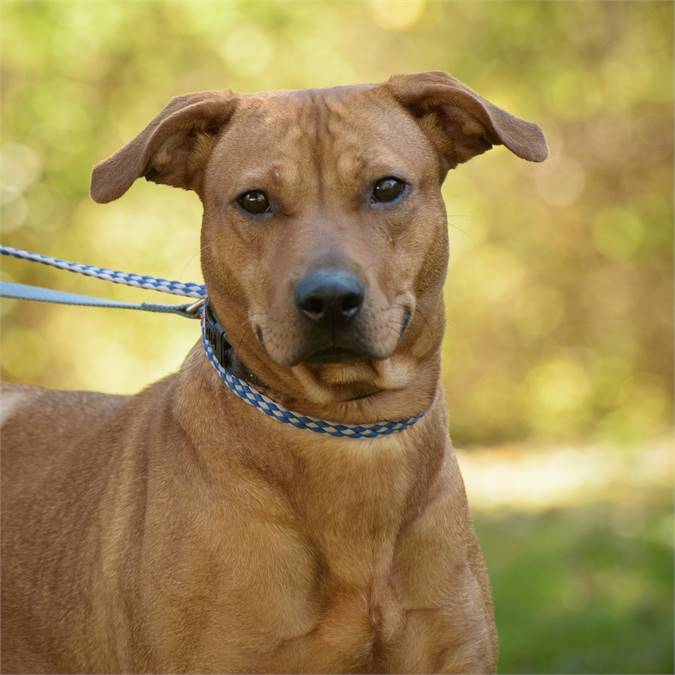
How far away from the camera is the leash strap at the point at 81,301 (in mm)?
4250

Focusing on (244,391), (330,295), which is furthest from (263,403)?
(330,295)

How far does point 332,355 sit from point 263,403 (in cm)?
33

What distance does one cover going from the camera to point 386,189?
3689 millimetres

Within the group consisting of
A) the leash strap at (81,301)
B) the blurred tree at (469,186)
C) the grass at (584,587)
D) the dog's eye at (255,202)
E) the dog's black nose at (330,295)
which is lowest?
the grass at (584,587)

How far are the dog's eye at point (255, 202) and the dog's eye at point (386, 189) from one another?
31 centimetres

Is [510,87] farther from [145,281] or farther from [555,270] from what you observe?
[145,281]

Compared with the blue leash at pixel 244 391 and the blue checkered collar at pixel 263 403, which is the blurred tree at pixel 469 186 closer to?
the blue leash at pixel 244 391

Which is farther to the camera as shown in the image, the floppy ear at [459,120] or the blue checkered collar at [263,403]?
the floppy ear at [459,120]

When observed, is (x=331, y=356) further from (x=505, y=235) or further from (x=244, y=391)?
(x=505, y=235)

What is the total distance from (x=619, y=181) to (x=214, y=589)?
36.9 ft

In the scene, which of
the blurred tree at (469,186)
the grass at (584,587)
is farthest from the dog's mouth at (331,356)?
the blurred tree at (469,186)

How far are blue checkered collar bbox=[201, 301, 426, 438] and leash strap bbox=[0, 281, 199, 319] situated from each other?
40 centimetres

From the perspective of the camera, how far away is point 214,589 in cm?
355

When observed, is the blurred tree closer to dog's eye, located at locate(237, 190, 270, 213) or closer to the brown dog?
the brown dog
